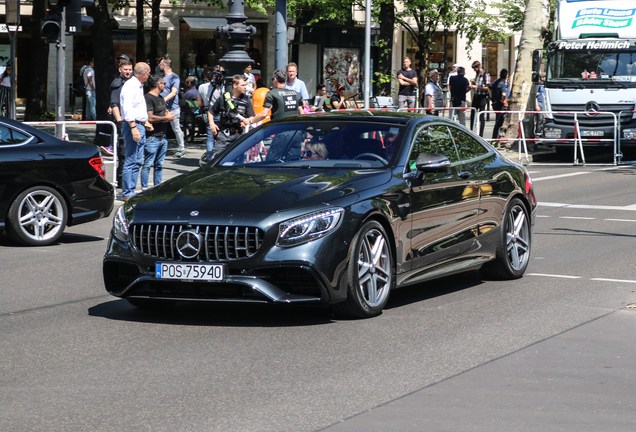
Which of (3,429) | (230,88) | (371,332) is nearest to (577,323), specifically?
(371,332)

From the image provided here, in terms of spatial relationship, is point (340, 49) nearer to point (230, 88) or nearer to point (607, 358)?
point (230, 88)

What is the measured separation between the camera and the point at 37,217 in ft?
36.7

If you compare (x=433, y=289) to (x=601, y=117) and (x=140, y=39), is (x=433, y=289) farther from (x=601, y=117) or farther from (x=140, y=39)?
(x=140, y=39)

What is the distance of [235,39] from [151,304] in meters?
11.8

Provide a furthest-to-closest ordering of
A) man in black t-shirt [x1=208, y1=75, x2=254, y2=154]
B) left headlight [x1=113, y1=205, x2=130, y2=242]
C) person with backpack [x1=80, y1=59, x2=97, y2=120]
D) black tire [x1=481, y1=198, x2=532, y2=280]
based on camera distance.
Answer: person with backpack [x1=80, y1=59, x2=97, y2=120], man in black t-shirt [x1=208, y1=75, x2=254, y2=154], black tire [x1=481, y1=198, x2=532, y2=280], left headlight [x1=113, y1=205, x2=130, y2=242]

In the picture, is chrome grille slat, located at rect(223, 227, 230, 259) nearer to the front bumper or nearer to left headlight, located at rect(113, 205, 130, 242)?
the front bumper

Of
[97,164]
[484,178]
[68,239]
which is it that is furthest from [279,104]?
[484,178]

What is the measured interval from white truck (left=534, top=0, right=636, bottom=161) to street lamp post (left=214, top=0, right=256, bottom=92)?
812 cm

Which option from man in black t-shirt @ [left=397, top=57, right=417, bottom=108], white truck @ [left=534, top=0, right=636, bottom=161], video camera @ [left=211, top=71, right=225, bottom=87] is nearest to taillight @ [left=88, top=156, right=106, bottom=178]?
video camera @ [left=211, top=71, right=225, bottom=87]

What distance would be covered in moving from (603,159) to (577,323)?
18.3m

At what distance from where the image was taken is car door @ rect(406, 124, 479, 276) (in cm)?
776

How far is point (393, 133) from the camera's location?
804 centimetres

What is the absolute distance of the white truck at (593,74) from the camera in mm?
23172

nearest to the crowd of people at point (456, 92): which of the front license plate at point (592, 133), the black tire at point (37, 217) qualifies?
the front license plate at point (592, 133)
